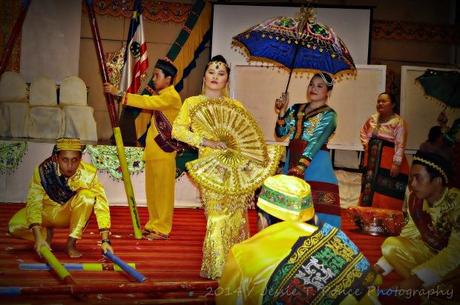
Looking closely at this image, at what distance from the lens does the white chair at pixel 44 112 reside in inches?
265

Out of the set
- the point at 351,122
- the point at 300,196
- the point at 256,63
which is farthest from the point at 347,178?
the point at 300,196

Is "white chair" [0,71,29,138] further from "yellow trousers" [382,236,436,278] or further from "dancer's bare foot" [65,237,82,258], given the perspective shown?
"yellow trousers" [382,236,436,278]

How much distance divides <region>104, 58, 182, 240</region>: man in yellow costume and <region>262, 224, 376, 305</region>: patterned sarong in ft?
9.96

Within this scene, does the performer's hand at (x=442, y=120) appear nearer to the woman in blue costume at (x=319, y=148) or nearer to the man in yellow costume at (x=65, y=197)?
the woman in blue costume at (x=319, y=148)

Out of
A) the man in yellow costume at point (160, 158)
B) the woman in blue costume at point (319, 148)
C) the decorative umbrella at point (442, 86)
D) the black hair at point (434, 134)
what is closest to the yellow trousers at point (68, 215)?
the man in yellow costume at point (160, 158)

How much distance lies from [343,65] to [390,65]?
13.1 ft

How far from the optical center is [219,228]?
369cm

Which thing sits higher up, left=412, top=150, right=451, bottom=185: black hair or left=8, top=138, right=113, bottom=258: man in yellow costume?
left=412, top=150, right=451, bottom=185: black hair

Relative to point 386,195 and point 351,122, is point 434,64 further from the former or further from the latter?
point 386,195

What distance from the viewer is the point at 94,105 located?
7.74m

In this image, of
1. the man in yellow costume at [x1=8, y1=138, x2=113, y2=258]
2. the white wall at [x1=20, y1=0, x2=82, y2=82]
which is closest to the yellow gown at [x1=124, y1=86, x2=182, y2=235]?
the man in yellow costume at [x1=8, y1=138, x2=113, y2=258]

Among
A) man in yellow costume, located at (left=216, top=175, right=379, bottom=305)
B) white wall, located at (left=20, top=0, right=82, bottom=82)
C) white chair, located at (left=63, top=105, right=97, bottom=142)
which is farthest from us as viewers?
white wall, located at (left=20, top=0, right=82, bottom=82)

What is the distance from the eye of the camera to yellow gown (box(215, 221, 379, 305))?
80.9 inches

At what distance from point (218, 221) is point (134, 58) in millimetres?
2582
